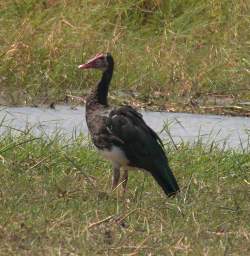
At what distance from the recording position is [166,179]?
6.23 m

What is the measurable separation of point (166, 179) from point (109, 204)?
0.40m

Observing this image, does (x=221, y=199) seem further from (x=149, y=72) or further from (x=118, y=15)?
(x=118, y=15)

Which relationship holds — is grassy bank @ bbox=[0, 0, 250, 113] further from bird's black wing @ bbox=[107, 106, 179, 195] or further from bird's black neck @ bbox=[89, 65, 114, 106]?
bird's black wing @ bbox=[107, 106, 179, 195]

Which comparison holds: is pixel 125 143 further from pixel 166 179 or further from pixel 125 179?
pixel 166 179

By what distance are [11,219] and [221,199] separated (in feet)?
4.27

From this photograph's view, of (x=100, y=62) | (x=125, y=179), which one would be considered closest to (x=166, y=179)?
(x=125, y=179)

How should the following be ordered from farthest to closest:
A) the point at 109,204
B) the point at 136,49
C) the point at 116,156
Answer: the point at 136,49 < the point at 116,156 < the point at 109,204

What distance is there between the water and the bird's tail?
1.35 m

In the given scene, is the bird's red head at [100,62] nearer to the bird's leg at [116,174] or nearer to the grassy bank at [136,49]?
the bird's leg at [116,174]

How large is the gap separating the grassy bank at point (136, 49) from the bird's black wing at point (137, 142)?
8.59ft

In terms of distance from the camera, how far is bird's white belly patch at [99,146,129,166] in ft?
21.4

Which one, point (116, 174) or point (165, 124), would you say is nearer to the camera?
point (116, 174)

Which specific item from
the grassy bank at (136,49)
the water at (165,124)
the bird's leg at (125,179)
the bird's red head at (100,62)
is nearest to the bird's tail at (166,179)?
the bird's leg at (125,179)

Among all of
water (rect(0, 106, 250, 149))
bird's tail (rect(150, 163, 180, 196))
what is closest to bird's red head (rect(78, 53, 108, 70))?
water (rect(0, 106, 250, 149))
